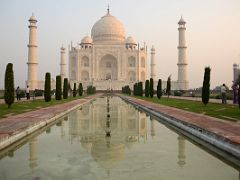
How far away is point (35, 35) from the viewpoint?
125ft

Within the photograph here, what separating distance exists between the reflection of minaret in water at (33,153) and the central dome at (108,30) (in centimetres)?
4553

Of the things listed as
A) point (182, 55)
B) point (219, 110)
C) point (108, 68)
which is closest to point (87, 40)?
point (108, 68)

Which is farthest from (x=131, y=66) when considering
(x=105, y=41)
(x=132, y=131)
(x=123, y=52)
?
(x=132, y=131)

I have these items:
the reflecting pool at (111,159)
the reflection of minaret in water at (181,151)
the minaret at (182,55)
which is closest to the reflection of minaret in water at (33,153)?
the reflecting pool at (111,159)

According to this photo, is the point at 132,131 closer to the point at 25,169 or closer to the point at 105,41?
the point at 25,169

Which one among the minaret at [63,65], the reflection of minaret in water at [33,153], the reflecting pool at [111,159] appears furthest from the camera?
the minaret at [63,65]

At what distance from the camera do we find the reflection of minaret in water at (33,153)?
133 inches

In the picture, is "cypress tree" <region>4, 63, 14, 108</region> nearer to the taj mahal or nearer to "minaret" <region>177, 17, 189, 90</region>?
"minaret" <region>177, 17, 189, 90</region>

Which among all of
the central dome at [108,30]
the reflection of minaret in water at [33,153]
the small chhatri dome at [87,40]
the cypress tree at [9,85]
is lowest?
the reflection of minaret in water at [33,153]

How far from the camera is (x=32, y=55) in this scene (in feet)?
125

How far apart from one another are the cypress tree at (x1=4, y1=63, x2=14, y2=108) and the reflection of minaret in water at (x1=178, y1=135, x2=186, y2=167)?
7.59m

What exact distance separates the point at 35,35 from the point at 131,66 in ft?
56.5

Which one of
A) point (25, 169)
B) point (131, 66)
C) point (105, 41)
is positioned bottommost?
point (25, 169)

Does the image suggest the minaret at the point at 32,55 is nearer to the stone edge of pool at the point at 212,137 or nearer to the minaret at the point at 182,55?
the minaret at the point at 182,55
